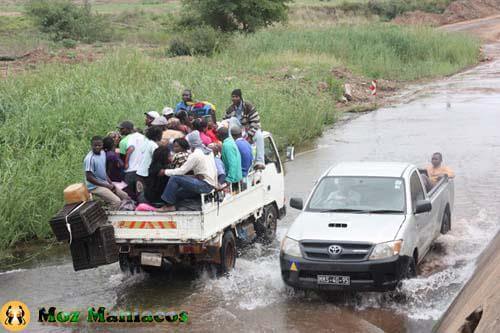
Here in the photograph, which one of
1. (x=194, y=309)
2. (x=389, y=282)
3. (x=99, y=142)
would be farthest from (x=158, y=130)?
(x=389, y=282)

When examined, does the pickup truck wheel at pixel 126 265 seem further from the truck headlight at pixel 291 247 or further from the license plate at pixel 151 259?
the truck headlight at pixel 291 247

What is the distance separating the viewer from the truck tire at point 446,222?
12152mm

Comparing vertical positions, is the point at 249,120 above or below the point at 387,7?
above

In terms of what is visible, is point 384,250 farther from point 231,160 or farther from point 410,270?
point 231,160

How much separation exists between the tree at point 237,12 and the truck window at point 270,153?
33.4 meters

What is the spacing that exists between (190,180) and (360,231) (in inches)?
89.8

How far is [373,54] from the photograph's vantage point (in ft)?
130

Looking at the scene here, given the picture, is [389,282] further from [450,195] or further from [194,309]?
[450,195]

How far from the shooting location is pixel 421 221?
33.7ft

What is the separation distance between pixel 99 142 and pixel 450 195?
607 centimetres

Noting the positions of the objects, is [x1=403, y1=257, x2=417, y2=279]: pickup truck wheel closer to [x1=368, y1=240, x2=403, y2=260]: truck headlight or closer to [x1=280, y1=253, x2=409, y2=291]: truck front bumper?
[x1=280, y1=253, x2=409, y2=291]: truck front bumper

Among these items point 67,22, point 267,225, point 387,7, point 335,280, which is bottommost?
point 387,7

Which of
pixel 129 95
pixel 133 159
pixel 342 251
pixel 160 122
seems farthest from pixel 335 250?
pixel 129 95

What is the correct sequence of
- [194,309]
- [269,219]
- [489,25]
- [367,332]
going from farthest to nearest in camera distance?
[489,25], [269,219], [194,309], [367,332]
